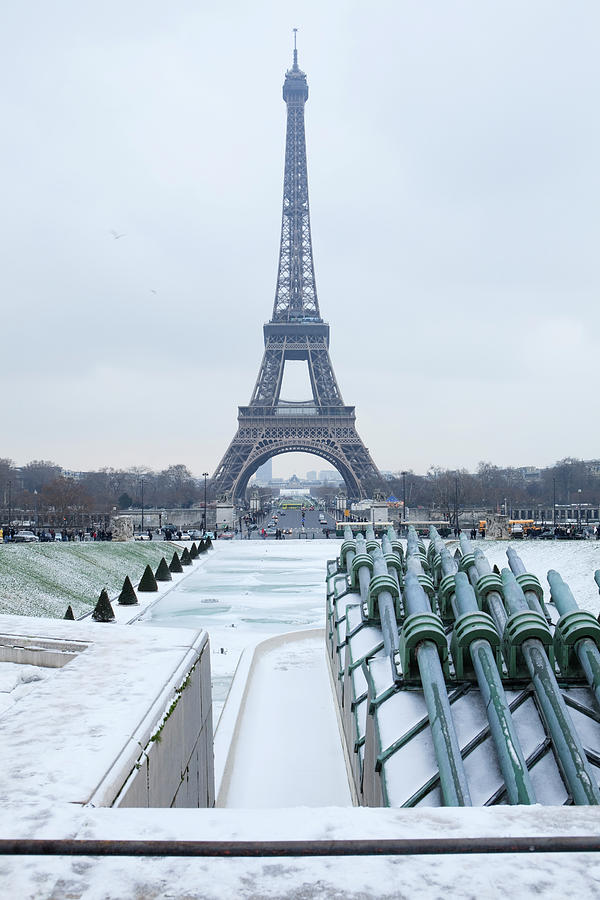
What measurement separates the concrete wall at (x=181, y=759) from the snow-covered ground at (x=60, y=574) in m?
13.6

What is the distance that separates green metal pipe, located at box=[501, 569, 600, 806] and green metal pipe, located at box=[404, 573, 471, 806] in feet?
2.49

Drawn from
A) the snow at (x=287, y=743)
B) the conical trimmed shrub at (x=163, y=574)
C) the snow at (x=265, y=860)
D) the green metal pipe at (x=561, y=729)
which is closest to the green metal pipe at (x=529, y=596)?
the green metal pipe at (x=561, y=729)

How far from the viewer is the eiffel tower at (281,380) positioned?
237 feet

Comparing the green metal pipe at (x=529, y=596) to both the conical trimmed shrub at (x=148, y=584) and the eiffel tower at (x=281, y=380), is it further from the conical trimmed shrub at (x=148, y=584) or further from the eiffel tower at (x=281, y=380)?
the eiffel tower at (x=281, y=380)

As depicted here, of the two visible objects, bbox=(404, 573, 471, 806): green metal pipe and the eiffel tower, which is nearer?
bbox=(404, 573, 471, 806): green metal pipe

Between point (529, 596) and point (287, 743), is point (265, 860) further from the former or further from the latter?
point (287, 743)

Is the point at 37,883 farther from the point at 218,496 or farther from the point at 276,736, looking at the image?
the point at 218,496

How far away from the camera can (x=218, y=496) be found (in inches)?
2650

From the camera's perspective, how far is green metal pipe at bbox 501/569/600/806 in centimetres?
501

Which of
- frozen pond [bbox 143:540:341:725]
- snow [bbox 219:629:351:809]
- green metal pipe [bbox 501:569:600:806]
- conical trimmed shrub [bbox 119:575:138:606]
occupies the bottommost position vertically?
snow [bbox 219:629:351:809]

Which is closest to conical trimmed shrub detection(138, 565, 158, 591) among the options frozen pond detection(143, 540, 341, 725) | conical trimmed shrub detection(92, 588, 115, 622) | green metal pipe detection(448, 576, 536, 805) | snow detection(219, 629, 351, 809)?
frozen pond detection(143, 540, 341, 725)

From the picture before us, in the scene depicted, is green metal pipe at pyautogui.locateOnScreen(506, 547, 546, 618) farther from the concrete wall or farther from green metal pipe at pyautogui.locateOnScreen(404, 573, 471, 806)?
the concrete wall

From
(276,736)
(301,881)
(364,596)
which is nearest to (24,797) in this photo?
(301,881)

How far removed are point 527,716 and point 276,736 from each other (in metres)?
4.96
